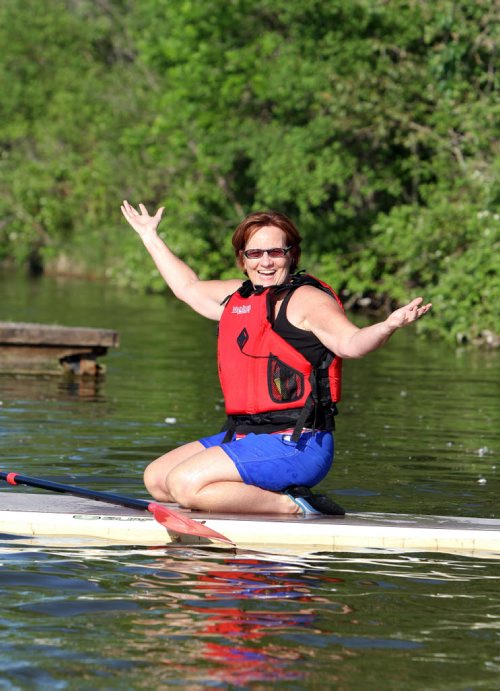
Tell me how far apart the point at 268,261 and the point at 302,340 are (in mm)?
470

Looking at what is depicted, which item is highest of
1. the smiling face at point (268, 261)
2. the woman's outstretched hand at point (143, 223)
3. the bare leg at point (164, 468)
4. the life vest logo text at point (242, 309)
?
the woman's outstretched hand at point (143, 223)

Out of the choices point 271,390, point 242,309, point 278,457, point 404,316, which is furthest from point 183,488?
point 404,316

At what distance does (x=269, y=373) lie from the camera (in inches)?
278

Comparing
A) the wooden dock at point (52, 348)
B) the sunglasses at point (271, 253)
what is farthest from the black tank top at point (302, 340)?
the wooden dock at point (52, 348)

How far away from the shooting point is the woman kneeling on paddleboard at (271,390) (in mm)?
7027

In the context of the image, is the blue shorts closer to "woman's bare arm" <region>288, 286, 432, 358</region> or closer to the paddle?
the paddle

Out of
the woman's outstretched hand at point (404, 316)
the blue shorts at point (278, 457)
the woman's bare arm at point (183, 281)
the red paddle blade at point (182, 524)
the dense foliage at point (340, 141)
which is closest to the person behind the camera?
the woman's outstretched hand at point (404, 316)

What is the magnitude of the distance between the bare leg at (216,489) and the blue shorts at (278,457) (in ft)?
0.17

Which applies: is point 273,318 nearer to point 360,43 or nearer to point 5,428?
point 5,428

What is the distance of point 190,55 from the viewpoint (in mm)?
31188

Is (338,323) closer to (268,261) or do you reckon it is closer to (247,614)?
(268,261)

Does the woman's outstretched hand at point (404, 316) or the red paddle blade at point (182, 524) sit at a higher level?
the woman's outstretched hand at point (404, 316)

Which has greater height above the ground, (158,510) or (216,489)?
(216,489)

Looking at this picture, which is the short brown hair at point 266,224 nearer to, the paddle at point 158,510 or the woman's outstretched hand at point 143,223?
the woman's outstretched hand at point 143,223
